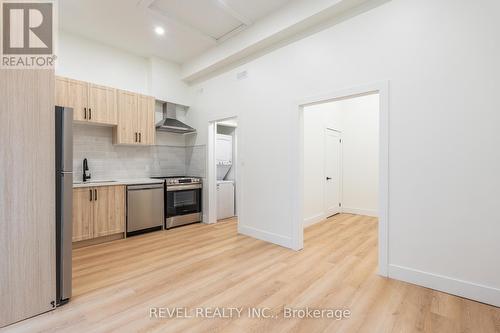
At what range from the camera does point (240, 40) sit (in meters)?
3.96

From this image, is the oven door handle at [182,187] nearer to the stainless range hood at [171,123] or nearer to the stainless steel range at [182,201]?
the stainless steel range at [182,201]

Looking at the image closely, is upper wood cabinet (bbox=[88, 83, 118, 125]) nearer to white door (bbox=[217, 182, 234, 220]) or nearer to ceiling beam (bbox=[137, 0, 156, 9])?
ceiling beam (bbox=[137, 0, 156, 9])

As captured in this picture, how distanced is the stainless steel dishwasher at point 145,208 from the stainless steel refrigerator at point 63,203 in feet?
6.54

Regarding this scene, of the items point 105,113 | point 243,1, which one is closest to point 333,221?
point 243,1

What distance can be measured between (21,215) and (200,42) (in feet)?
12.2

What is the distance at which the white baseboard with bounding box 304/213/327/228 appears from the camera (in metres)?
4.66

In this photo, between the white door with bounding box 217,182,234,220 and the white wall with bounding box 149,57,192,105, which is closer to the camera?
the white wall with bounding box 149,57,192,105

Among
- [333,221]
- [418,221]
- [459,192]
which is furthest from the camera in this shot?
[333,221]

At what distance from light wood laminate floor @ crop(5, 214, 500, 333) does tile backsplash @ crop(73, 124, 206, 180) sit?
1.46 m

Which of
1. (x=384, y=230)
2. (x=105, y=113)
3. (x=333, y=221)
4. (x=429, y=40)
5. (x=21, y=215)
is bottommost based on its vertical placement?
(x=333, y=221)

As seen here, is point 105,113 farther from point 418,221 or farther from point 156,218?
point 418,221

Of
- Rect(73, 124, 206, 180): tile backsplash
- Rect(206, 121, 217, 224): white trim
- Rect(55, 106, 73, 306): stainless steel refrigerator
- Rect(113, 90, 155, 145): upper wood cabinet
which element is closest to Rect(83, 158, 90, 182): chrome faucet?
Rect(73, 124, 206, 180): tile backsplash

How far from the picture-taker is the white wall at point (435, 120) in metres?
2.12

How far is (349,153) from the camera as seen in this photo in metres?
6.17
